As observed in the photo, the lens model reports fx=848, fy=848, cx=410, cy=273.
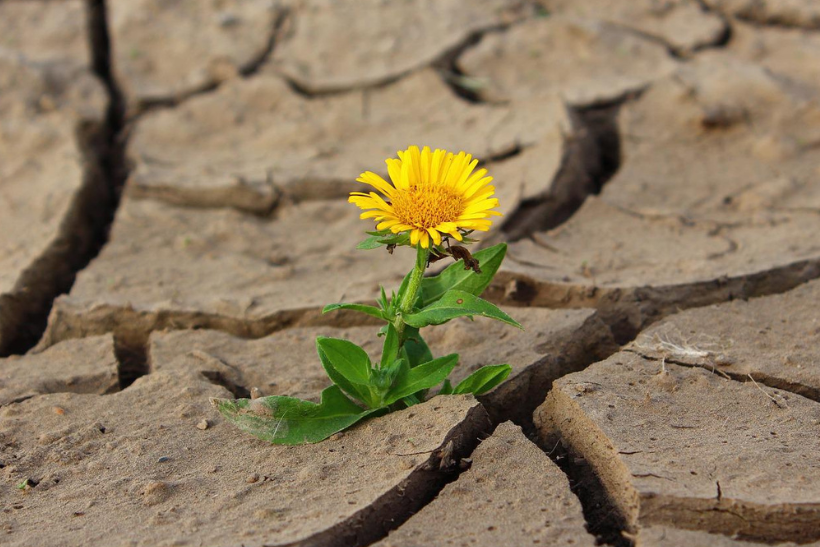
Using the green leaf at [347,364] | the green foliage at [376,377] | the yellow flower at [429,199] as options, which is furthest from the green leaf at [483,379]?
the yellow flower at [429,199]

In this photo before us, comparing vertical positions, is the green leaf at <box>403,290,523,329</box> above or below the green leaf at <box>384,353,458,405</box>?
above

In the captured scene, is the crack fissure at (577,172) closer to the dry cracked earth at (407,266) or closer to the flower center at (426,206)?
the dry cracked earth at (407,266)

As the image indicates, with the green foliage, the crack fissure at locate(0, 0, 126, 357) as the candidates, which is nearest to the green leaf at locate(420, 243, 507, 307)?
the green foliage

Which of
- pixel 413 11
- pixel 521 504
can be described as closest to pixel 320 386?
pixel 521 504

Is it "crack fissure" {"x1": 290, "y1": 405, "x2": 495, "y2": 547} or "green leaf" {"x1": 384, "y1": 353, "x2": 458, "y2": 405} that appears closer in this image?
"crack fissure" {"x1": 290, "y1": 405, "x2": 495, "y2": 547}

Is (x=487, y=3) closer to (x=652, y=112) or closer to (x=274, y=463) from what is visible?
(x=652, y=112)

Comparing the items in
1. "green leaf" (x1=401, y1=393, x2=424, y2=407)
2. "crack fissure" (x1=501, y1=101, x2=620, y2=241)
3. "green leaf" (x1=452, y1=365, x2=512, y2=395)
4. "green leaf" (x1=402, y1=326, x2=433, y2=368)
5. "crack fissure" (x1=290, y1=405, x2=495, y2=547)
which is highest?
"crack fissure" (x1=501, y1=101, x2=620, y2=241)

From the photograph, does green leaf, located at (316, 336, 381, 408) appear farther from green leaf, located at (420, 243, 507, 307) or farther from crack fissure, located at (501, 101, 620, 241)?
crack fissure, located at (501, 101, 620, 241)

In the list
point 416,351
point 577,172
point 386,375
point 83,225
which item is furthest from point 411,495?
point 83,225

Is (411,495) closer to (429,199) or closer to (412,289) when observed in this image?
(412,289)
